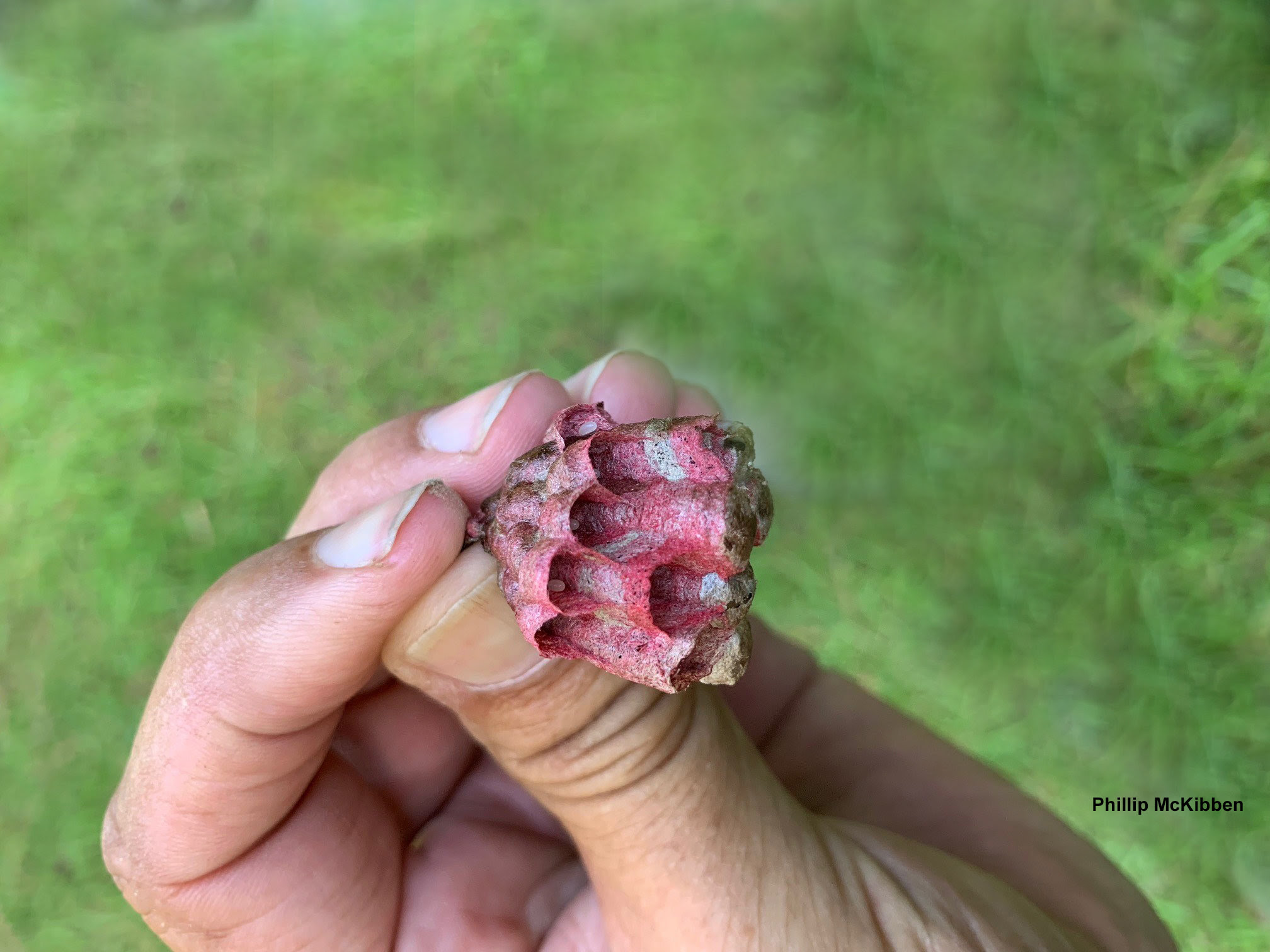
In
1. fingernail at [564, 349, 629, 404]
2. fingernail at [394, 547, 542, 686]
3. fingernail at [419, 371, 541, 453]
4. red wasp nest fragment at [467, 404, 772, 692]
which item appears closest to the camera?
red wasp nest fragment at [467, 404, 772, 692]

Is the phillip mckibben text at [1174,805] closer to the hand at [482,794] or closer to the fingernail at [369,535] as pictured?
the hand at [482,794]

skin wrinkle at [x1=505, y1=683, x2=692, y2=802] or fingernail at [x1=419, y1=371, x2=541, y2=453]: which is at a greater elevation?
fingernail at [x1=419, y1=371, x2=541, y2=453]

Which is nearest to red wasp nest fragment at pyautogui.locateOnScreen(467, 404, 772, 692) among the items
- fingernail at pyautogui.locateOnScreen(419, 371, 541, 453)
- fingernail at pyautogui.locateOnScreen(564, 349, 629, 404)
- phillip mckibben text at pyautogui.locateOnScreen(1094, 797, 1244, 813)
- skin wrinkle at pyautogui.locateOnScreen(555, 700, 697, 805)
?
skin wrinkle at pyautogui.locateOnScreen(555, 700, 697, 805)

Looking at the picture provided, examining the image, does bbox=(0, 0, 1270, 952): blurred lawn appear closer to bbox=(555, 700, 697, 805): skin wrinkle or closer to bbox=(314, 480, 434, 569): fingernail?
bbox=(555, 700, 697, 805): skin wrinkle

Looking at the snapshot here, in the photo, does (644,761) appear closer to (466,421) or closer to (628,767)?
(628,767)

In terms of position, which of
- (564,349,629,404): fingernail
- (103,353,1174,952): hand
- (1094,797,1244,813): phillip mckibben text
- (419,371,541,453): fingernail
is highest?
(419,371,541,453): fingernail

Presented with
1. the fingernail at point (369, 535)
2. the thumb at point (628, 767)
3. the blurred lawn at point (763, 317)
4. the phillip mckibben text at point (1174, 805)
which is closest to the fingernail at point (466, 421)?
the fingernail at point (369, 535)

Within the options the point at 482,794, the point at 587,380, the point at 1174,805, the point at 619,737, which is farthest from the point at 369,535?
the point at 1174,805
